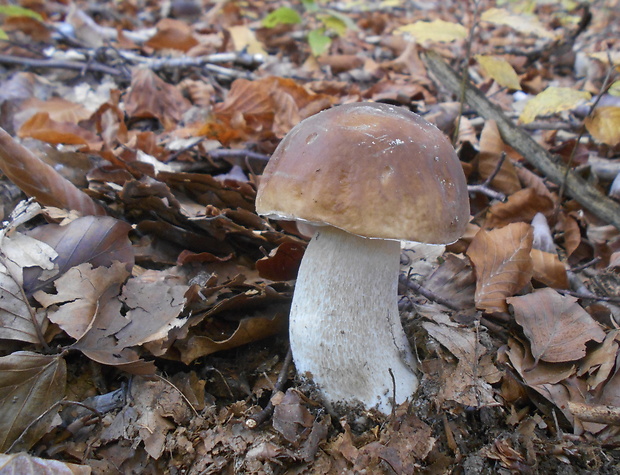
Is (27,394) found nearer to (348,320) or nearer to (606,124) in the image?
(348,320)

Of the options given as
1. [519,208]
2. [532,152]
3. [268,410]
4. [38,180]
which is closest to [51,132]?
[38,180]

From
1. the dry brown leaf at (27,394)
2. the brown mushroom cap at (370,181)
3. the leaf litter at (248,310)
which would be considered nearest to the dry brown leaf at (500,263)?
the leaf litter at (248,310)

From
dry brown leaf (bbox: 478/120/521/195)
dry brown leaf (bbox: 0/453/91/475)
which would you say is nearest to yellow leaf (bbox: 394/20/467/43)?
dry brown leaf (bbox: 478/120/521/195)

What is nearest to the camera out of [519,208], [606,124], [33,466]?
[33,466]

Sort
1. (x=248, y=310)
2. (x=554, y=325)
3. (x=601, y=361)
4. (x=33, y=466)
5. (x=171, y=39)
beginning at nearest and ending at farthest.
→ (x=33, y=466)
(x=601, y=361)
(x=554, y=325)
(x=248, y=310)
(x=171, y=39)

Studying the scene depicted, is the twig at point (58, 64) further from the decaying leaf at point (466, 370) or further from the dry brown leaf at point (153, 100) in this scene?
the decaying leaf at point (466, 370)

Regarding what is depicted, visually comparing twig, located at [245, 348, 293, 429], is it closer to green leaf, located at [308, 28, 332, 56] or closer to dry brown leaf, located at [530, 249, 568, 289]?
dry brown leaf, located at [530, 249, 568, 289]
